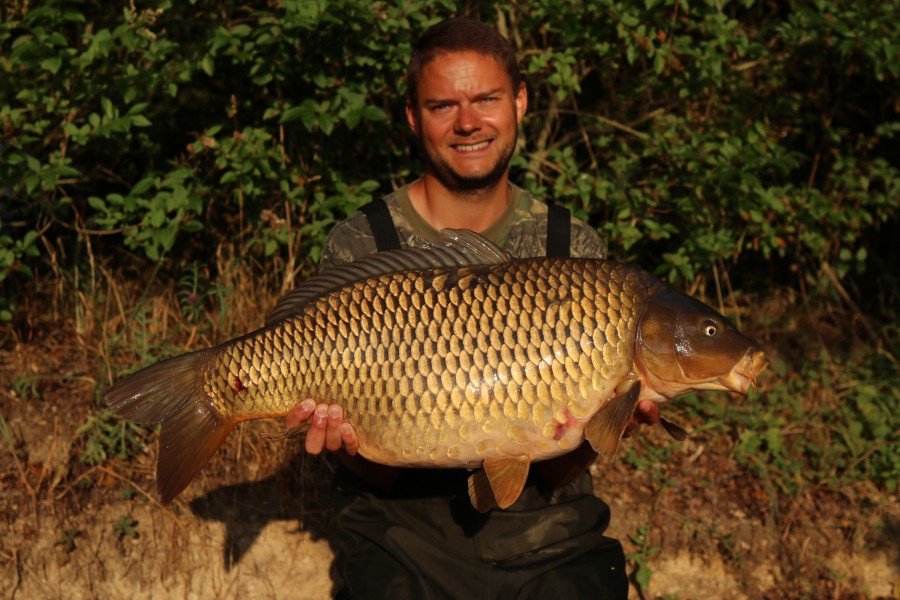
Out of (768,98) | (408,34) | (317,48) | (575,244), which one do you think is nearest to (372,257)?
(575,244)

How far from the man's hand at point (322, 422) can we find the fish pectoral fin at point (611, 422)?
1.49 ft

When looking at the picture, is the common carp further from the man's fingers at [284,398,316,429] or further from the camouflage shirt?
the camouflage shirt

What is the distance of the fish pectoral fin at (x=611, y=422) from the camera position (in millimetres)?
1655

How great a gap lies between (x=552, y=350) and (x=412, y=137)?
2054mm

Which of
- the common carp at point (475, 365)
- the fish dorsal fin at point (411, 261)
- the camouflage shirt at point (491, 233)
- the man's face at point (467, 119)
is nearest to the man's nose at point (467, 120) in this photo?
the man's face at point (467, 119)

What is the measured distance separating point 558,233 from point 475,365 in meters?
0.71

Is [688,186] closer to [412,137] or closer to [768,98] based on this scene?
[768,98]

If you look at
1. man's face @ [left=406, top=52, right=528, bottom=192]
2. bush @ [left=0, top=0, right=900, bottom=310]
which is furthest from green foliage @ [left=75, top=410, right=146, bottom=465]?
man's face @ [left=406, top=52, right=528, bottom=192]

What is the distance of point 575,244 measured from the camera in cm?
235

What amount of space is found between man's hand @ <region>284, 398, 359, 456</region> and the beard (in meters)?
0.75

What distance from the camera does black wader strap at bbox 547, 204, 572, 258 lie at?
2.25m

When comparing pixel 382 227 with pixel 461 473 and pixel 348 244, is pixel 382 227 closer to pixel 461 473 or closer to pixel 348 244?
pixel 348 244

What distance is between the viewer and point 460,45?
88.0 inches

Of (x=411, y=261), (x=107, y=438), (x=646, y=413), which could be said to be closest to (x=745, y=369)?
(x=646, y=413)
